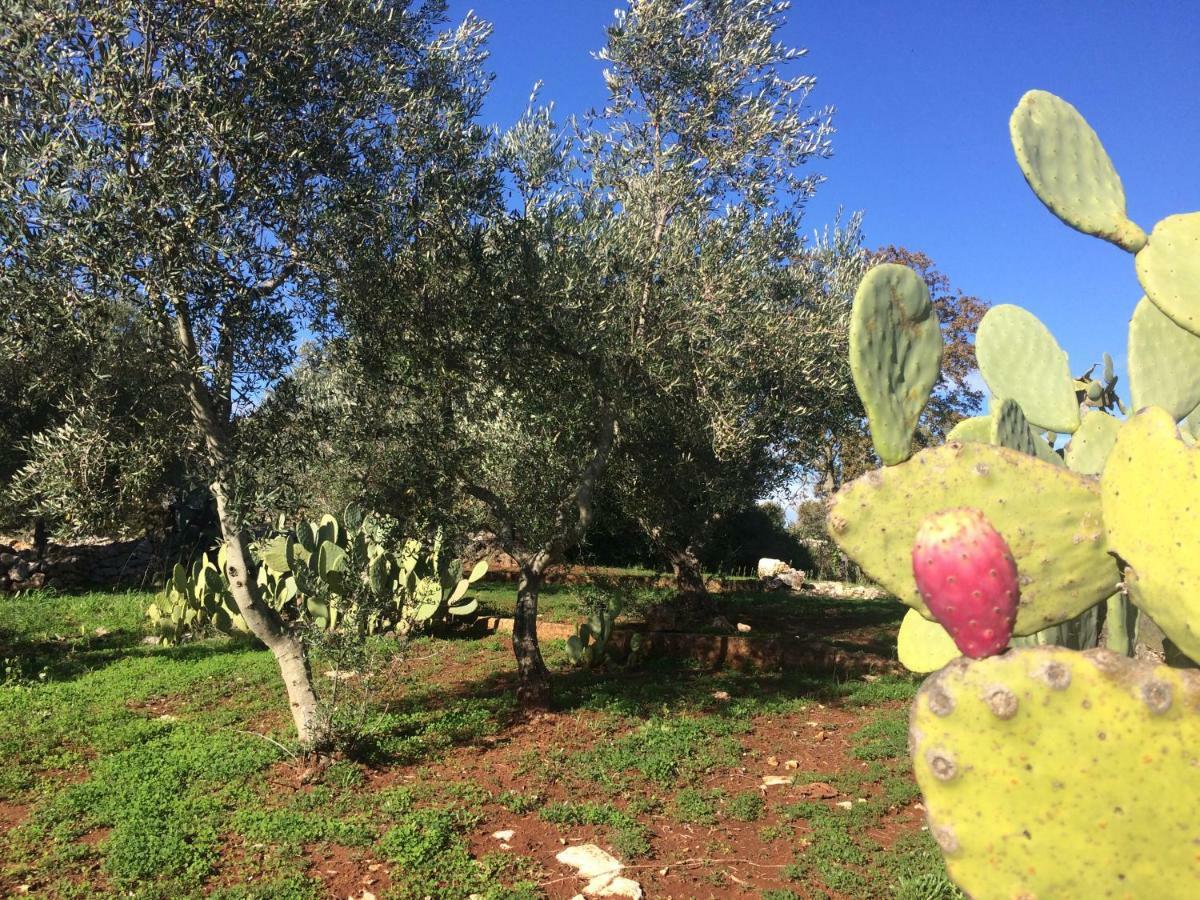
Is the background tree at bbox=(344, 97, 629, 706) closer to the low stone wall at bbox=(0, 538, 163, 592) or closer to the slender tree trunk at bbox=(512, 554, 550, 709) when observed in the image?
the slender tree trunk at bbox=(512, 554, 550, 709)

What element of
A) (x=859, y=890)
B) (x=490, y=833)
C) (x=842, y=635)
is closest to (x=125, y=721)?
(x=490, y=833)

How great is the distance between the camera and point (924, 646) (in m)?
2.86

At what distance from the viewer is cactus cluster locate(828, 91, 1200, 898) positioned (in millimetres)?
1486

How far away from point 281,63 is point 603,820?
5.94 metres

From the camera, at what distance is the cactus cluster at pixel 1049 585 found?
58.5 inches

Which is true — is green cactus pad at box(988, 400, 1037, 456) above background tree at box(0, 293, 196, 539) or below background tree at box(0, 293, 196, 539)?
below

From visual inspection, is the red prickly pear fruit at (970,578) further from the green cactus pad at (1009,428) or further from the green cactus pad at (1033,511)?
the green cactus pad at (1009,428)

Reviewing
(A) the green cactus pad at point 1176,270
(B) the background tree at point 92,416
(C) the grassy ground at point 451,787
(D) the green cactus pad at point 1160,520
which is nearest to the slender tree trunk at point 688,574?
(C) the grassy ground at point 451,787

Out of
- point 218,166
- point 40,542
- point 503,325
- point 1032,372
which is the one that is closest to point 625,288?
point 503,325

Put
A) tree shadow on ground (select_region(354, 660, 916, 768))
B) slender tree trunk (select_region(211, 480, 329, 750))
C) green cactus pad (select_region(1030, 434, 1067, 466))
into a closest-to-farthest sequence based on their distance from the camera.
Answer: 1. green cactus pad (select_region(1030, 434, 1067, 466))
2. slender tree trunk (select_region(211, 480, 329, 750))
3. tree shadow on ground (select_region(354, 660, 916, 768))

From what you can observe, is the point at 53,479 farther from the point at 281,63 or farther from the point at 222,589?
the point at 222,589

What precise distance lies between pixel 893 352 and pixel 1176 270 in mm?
722

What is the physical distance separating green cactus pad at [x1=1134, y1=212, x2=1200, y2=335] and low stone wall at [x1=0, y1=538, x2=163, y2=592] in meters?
17.4

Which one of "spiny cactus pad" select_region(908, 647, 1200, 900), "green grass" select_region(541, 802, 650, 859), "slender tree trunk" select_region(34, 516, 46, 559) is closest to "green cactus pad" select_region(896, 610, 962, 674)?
"spiny cactus pad" select_region(908, 647, 1200, 900)
